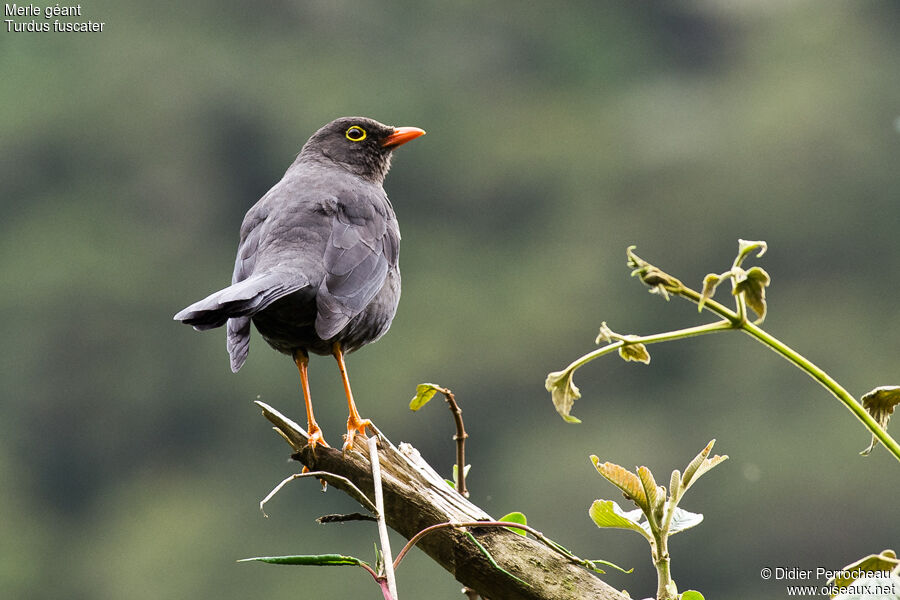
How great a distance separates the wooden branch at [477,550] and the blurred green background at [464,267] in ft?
98.1

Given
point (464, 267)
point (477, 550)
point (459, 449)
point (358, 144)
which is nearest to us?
point (477, 550)

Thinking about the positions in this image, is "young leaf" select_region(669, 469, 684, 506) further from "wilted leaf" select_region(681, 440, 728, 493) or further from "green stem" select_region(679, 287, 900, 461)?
"green stem" select_region(679, 287, 900, 461)

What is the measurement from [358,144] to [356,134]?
58mm

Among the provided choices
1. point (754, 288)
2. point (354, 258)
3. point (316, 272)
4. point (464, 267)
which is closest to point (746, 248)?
point (754, 288)

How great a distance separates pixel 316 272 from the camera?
371 centimetres

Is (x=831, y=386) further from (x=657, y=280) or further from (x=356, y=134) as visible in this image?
(x=356, y=134)

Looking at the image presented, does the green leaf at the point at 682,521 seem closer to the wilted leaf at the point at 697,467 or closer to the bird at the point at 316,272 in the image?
the wilted leaf at the point at 697,467

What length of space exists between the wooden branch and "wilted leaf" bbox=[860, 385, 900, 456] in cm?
38

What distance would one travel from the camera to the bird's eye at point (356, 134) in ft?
16.3

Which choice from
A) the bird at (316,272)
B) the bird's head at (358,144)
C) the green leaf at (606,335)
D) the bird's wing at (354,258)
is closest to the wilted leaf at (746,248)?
the green leaf at (606,335)

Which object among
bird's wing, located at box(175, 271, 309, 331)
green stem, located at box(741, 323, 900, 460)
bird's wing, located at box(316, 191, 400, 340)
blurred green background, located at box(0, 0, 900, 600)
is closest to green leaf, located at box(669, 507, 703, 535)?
green stem, located at box(741, 323, 900, 460)

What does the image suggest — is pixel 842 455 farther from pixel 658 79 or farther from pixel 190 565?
pixel 658 79

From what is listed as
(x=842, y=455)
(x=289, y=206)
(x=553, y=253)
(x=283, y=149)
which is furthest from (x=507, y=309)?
(x=289, y=206)

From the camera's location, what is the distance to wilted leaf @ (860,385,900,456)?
4.23 ft
